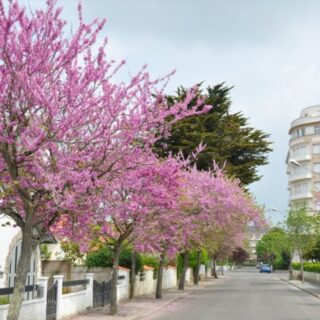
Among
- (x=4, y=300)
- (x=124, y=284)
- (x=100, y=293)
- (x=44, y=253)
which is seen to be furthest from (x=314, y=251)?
(x=4, y=300)

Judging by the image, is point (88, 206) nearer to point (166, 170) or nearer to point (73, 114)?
point (73, 114)

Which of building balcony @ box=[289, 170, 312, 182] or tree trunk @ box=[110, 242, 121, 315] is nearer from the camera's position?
tree trunk @ box=[110, 242, 121, 315]

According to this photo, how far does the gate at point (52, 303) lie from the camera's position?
15.9 m

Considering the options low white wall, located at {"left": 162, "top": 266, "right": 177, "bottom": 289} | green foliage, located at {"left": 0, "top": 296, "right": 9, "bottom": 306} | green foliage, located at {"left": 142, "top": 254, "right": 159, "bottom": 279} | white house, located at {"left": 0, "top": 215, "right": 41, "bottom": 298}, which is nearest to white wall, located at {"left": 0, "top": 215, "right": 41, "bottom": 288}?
white house, located at {"left": 0, "top": 215, "right": 41, "bottom": 298}

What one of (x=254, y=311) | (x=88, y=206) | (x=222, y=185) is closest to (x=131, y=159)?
(x=88, y=206)

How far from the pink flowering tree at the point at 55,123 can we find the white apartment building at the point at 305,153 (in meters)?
85.6

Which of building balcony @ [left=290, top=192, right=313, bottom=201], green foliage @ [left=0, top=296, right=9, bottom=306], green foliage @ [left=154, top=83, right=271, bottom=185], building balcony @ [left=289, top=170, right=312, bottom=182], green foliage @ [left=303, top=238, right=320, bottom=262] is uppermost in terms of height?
building balcony @ [left=289, top=170, right=312, bottom=182]

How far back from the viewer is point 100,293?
2203 cm

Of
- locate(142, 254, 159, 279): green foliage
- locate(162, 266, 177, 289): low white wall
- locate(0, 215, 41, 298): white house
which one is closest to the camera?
locate(0, 215, 41, 298): white house

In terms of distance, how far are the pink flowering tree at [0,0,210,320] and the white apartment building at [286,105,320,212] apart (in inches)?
3370

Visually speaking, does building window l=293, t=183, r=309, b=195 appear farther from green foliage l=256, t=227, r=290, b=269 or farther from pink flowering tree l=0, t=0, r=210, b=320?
pink flowering tree l=0, t=0, r=210, b=320

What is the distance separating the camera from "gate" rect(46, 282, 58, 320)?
1590cm

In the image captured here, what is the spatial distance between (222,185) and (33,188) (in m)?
18.9

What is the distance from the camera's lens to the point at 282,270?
106 metres
